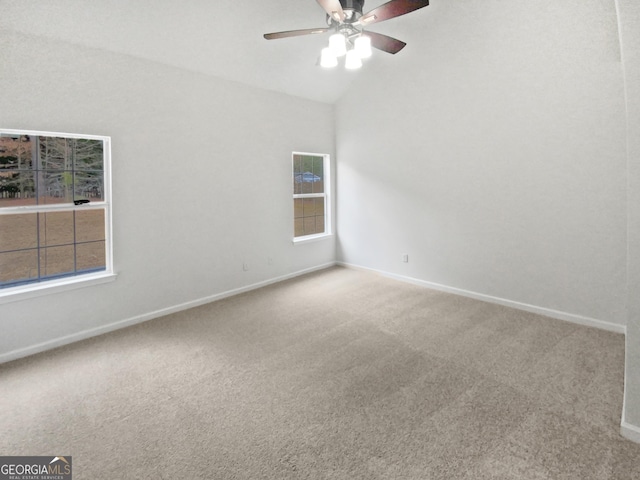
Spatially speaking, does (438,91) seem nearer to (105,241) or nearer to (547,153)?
(547,153)

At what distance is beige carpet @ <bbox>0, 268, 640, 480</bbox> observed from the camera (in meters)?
1.89

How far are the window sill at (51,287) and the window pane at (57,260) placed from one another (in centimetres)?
15

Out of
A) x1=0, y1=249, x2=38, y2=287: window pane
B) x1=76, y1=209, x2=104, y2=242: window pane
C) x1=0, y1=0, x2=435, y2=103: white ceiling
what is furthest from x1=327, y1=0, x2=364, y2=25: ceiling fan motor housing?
x1=0, y1=249, x2=38, y2=287: window pane

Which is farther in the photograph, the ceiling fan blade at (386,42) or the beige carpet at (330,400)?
the ceiling fan blade at (386,42)

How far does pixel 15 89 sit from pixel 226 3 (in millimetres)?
1930

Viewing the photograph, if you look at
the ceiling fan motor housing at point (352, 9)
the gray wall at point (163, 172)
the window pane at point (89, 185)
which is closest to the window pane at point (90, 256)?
the gray wall at point (163, 172)

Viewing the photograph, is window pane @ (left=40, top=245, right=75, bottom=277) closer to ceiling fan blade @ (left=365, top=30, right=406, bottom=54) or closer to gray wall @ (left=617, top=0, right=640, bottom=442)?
ceiling fan blade @ (left=365, top=30, right=406, bottom=54)

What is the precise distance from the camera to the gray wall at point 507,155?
3.39 m

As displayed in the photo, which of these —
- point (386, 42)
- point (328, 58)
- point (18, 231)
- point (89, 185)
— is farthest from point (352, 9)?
point (18, 231)

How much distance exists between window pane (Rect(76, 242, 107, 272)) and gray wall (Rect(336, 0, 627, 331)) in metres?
3.66

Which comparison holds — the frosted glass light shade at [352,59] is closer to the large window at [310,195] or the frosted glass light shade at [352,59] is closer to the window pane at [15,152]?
the large window at [310,195]

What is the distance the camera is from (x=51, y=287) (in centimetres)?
318

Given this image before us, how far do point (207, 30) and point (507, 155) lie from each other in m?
3.48

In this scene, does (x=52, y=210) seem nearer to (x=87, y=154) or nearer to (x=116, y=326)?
(x=87, y=154)
